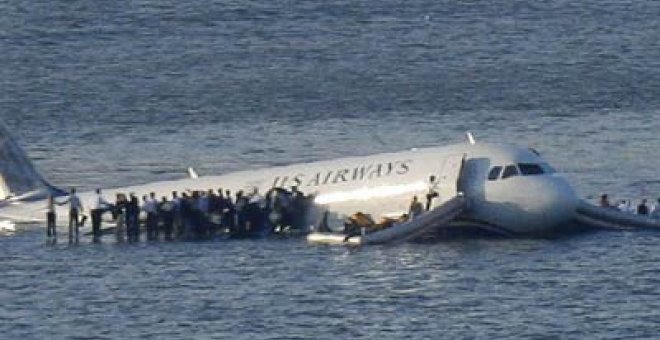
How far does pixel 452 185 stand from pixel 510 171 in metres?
2.11

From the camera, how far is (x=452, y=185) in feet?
336

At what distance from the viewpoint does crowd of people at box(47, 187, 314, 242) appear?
106 metres

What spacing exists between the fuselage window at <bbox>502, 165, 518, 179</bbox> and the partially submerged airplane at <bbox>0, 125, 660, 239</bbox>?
0.07 ft

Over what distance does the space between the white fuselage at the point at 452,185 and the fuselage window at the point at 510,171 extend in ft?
0.23

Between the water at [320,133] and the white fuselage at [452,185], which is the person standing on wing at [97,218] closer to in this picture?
the water at [320,133]

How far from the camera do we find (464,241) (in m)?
104

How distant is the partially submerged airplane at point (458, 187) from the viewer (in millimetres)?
102438

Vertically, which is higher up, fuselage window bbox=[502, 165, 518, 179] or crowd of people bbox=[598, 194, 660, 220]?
fuselage window bbox=[502, 165, 518, 179]

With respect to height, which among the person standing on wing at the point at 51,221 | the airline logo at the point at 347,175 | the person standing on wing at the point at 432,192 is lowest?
the person standing on wing at the point at 51,221

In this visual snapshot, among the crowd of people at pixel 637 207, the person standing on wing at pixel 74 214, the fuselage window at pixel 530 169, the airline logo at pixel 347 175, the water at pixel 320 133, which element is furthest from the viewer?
the person standing on wing at pixel 74 214

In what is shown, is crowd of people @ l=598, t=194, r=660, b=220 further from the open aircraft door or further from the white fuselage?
the open aircraft door

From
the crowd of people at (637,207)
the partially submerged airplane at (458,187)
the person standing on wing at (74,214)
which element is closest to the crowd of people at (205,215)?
the person standing on wing at (74,214)

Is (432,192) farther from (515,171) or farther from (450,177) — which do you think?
(515,171)

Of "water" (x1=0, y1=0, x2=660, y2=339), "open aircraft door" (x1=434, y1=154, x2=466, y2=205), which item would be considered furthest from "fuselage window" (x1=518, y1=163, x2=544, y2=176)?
"water" (x1=0, y1=0, x2=660, y2=339)
